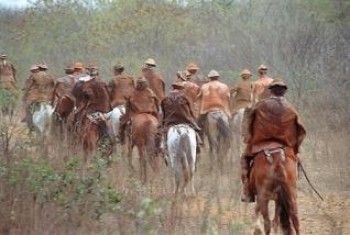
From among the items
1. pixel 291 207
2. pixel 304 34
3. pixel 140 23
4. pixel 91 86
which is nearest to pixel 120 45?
pixel 140 23

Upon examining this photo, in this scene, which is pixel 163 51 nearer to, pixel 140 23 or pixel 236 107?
pixel 140 23

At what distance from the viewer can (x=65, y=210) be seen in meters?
8.59

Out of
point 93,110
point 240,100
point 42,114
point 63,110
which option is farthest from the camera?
point 240,100

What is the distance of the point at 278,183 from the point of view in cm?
955

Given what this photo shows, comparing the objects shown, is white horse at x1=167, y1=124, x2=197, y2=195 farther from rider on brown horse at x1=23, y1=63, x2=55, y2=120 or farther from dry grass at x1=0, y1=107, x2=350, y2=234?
rider on brown horse at x1=23, y1=63, x2=55, y2=120

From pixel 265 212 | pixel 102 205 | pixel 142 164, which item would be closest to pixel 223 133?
pixel 142 164

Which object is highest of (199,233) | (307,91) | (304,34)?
(304,34)

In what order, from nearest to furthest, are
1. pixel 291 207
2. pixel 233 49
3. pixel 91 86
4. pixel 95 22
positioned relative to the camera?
pixel 291 207, pixel 91 86, pixel 233 49, pixel 95 22

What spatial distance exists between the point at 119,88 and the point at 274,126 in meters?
6.62

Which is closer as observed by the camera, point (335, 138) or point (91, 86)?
point (91, 86)

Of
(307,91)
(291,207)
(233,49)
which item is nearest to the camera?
(291,207)

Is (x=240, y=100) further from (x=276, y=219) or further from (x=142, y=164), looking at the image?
(x=276, y=219)

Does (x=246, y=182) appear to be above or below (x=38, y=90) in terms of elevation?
below

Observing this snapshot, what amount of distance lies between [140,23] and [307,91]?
11.6 metres
